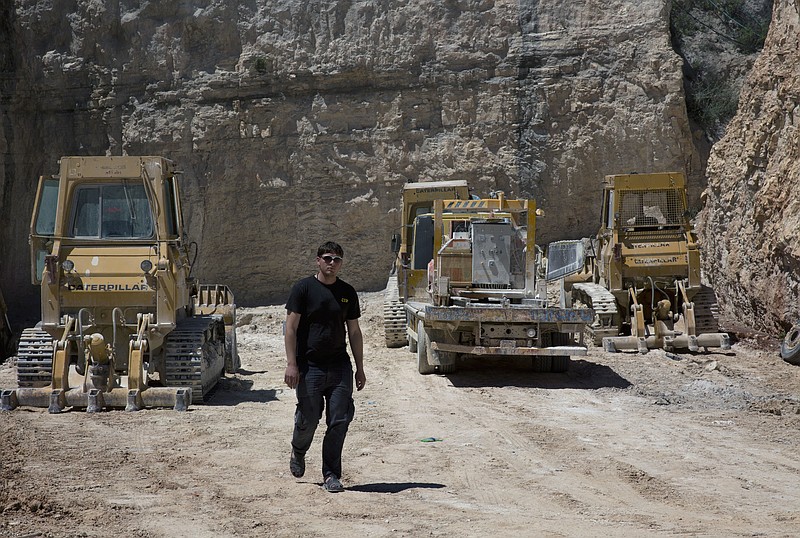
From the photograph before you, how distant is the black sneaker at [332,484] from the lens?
658 cm

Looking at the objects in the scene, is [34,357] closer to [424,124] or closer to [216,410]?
[216,410]

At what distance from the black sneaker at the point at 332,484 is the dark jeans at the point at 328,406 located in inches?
1.7

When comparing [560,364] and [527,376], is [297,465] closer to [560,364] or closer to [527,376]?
[527,376]

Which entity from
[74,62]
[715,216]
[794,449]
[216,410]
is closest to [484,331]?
[216,410]

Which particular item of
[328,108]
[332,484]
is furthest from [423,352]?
[328,108]

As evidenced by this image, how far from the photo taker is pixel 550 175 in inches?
1007

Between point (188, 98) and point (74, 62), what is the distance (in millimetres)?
3694

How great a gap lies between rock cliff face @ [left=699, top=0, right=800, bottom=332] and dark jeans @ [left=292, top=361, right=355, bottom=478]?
11.0m

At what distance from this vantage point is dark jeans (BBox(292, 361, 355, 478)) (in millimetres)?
6652

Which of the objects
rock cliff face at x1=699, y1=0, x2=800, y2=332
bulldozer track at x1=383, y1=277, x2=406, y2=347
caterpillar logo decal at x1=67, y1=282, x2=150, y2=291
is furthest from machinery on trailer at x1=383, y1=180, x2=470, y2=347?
caterpillar logo decal at x1=67, y1=282, x2=150, y2=291

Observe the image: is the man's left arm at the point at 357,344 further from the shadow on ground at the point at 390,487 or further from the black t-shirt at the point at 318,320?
the shadow on ground at the point at 390,487

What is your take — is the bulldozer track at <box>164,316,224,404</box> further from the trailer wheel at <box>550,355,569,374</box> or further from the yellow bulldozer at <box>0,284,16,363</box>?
the yellow bulldozer at <box>0,284,16,363</box>

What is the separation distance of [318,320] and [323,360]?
29cm

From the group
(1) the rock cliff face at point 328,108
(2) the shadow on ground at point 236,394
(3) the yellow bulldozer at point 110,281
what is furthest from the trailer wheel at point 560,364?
(1) the rock cliff face at point 328,108
